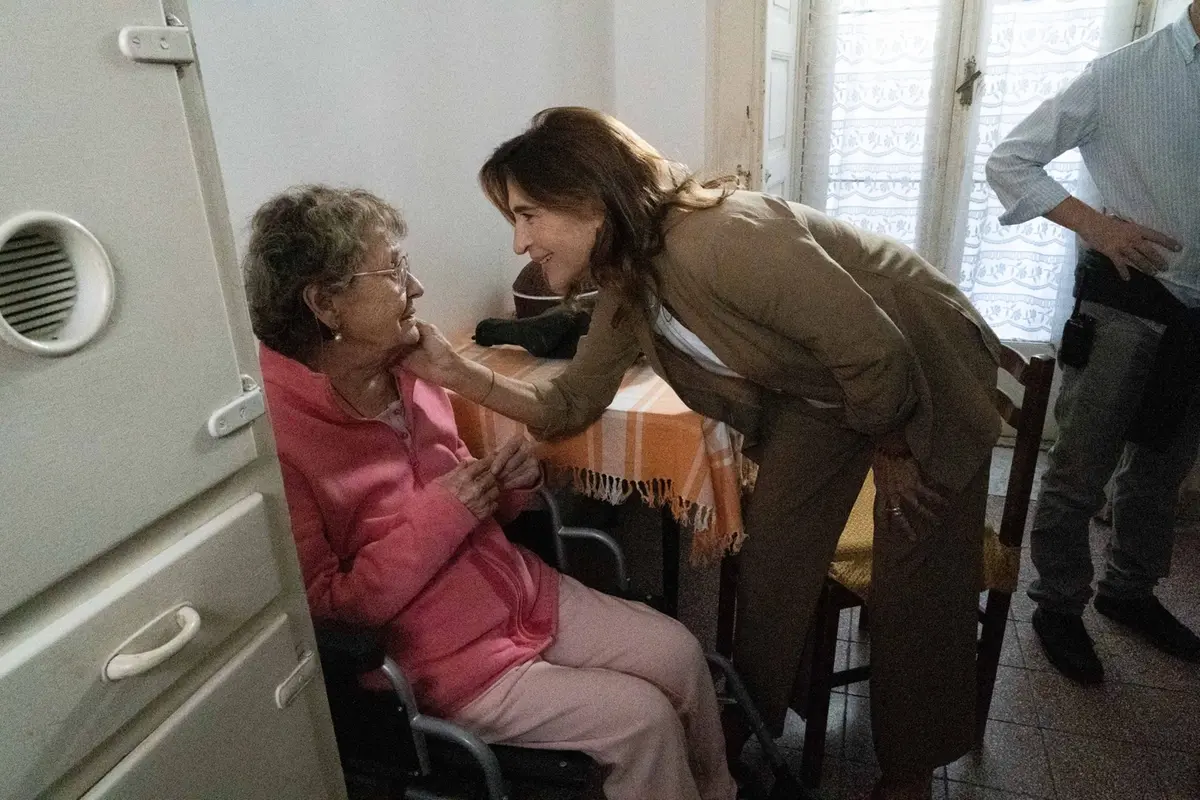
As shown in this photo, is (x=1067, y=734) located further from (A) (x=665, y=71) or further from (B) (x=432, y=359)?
(A) (x=665, y=71)

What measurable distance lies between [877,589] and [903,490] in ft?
0.65

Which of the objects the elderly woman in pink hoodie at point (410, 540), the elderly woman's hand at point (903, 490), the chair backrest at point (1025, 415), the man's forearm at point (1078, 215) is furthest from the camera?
the man's forearm at point (1078, 215)

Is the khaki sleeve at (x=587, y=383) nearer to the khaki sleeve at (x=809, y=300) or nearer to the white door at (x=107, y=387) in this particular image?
the khaki sleeve at (x=809, y=300)

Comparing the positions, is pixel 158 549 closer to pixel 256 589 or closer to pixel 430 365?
pixel 256 589

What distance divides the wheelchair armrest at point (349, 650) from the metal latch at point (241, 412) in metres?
0.43

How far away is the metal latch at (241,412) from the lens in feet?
2.10

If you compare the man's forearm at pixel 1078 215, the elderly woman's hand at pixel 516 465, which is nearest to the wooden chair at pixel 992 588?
the man's forearm at pixel 1078 215

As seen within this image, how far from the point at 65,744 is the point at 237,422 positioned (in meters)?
0.27

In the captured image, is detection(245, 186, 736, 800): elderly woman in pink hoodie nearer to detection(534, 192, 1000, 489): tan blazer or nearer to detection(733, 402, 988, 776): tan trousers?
detection(733, 402, 988, 776): tan trousers

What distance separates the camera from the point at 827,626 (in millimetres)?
1465

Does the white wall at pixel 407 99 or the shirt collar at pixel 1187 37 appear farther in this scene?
the shirt collar at pixel 1187 37

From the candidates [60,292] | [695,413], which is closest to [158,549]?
[60,292]

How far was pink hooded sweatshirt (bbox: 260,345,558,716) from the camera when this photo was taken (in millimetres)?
1105

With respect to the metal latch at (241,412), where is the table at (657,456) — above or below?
below
